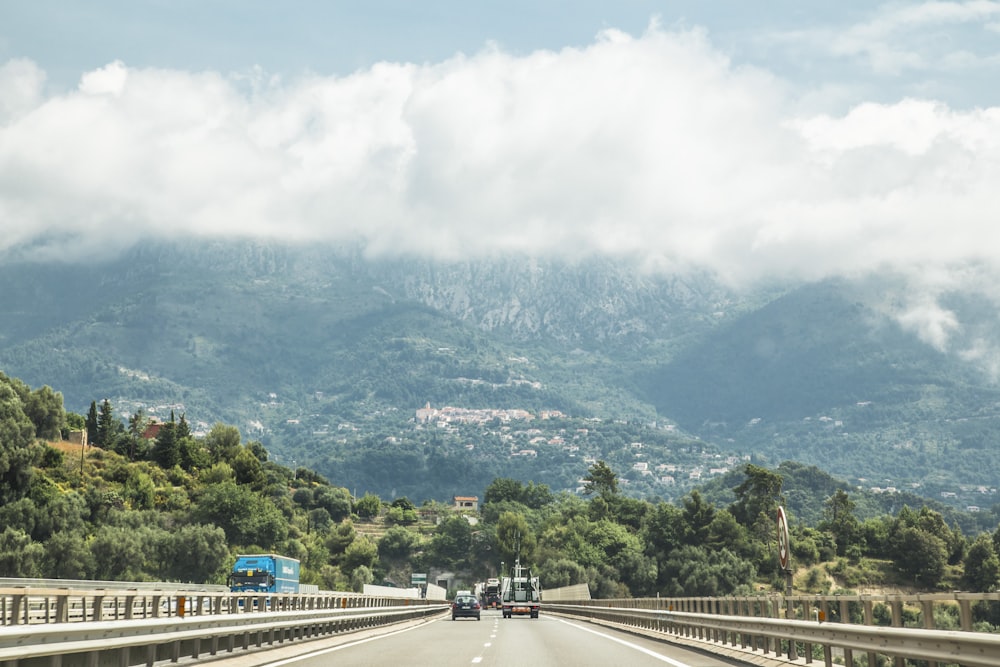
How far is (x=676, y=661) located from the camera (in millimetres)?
25531

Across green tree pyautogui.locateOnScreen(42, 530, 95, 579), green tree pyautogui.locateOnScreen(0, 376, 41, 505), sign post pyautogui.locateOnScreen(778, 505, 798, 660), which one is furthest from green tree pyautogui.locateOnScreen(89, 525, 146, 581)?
sign post pyautogui.locateOnScreen(778, 505, 798, 660)

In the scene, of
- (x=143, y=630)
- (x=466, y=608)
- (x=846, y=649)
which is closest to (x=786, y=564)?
(x=846, y=649)

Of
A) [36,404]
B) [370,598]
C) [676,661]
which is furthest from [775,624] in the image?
[36,404]

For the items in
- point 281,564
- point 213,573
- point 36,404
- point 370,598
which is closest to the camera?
point 370,598

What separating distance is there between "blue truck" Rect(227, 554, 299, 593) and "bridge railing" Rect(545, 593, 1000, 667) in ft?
114

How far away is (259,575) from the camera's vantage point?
7519 centimetres

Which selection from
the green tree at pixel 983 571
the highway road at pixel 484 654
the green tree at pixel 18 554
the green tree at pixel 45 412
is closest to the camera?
the highway road at pixel 484 654

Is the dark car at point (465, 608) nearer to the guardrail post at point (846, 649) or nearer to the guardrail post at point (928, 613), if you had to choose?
the guardrail post at point (846, 649)

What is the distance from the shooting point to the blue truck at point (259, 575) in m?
74.6

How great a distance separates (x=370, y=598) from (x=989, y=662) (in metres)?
49.8

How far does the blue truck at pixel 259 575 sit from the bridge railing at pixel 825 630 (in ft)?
114

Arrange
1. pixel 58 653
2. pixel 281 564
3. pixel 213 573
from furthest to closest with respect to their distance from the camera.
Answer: pixel 213 573, pixel 281 564, pixel 58 653

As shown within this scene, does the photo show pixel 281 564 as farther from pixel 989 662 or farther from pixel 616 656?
pixel 989 662

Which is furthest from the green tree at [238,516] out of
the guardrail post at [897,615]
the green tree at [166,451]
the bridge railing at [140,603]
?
the guardrail post at [897,615]
